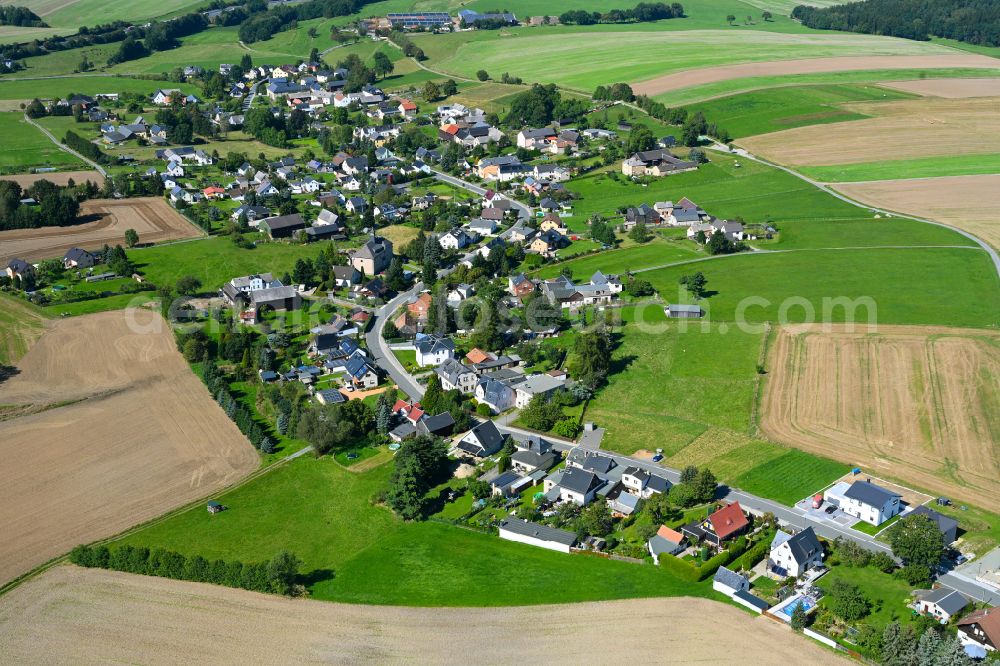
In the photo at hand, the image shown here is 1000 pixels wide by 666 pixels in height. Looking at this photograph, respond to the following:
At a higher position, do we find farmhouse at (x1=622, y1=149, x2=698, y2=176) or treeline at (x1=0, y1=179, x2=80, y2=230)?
farmhouse at (x1=622, y1=149, x2=698, y2=176)

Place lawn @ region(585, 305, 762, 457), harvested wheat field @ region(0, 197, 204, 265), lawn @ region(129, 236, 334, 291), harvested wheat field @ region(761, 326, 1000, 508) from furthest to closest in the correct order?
harvested wheat field @ region(0, 197, 204, 265) → lawn @ region(129, 236, 334, 291) → lawn @ region(585, 305, 762, 457) → harvested wheat field @ region(761, 326, 1000, 508)

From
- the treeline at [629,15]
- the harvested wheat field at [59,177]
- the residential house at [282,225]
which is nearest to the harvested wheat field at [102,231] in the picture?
the residential house at [282,225]

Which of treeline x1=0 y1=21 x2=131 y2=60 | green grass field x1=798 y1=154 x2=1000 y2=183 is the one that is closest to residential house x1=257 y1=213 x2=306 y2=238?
green grass field x1=798 y1=154 x2=1000 y2=183

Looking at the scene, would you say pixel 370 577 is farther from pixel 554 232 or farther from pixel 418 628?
pixel 554 232

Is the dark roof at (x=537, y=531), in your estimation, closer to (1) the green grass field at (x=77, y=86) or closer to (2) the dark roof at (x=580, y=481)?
(2) the dark roof at (x=580, y=481)

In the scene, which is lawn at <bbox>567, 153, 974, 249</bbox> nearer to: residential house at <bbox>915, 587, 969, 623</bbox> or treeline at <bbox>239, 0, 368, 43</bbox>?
residential house at <bbox>915, 587, 969, 623</bbox>

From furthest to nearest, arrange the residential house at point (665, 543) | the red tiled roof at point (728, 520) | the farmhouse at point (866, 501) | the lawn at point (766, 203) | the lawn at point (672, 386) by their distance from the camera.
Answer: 1. the lawn at point (766, 203)
2. the lawn at point (672, 386)
3. the farmhouse at point (866, 501)
4. the red tiled roof at point (728, 520)
5. the residential house at point (665, 543)
